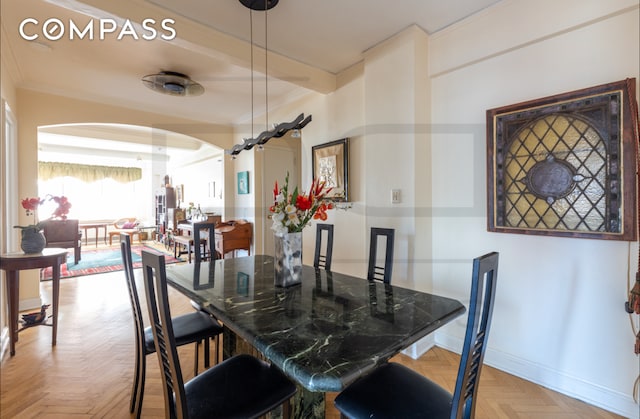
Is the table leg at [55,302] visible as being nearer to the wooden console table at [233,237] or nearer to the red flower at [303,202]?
the wooden console table at [233,237]

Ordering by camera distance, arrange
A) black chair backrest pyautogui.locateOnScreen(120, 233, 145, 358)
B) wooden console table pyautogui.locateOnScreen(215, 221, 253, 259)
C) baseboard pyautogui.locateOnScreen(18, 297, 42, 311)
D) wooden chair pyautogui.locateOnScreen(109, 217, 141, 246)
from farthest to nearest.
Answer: wooden chair pyautogui.locateOnScreen(109, 217, 141, 246) → wooden console table pyautogui.locateOnScreen(215, 221, 253, 259) → baseboard pyautogui.locateOnScreen(18, 297, 42, 311) → black chair backrest pyautogui.locateOnScreen(120, 233, 145, 358)

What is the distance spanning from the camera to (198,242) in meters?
2.65

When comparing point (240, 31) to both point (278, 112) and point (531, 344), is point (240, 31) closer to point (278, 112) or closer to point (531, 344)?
point (278, 112)

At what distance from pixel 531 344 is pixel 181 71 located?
402 centimetres

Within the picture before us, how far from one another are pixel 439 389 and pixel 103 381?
2.22m

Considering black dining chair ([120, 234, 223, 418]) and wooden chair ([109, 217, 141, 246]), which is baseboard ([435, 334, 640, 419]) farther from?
wooden chair ([109, 217, 141, 246])

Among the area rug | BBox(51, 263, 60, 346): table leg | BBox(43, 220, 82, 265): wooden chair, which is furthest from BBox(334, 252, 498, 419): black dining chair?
BBox(43, 220, 82, 265): wooden chair

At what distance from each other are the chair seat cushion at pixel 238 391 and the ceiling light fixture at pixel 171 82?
299 cm

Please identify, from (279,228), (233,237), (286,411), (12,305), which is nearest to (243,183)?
(233,237)

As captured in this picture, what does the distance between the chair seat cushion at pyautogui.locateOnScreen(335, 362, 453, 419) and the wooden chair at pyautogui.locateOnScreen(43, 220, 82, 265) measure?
21.8 feet

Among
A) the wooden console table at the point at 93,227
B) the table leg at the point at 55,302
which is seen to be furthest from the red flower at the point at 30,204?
the wooden console table at the point at 93,227

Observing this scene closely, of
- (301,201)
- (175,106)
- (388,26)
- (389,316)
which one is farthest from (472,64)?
(175,106)

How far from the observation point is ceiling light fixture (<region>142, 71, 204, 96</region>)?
306 centimetres

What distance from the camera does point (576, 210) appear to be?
178 cm
